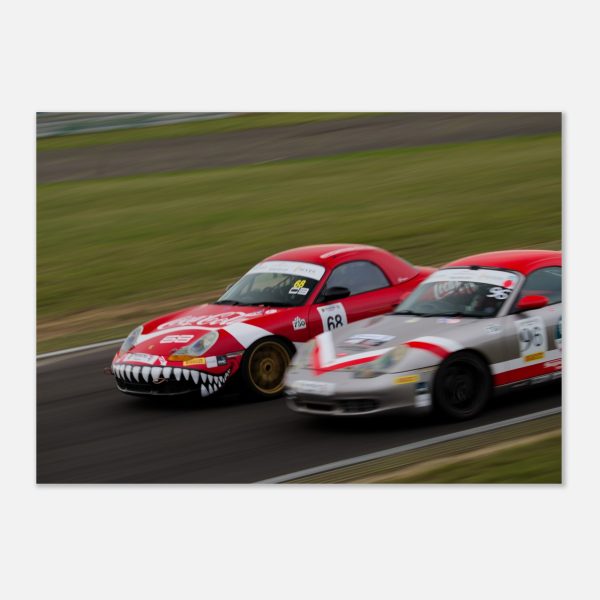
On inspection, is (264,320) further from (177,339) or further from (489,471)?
(489,471)

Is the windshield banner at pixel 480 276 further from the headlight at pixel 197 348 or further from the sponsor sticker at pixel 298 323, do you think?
the headlight at pixel 197 348

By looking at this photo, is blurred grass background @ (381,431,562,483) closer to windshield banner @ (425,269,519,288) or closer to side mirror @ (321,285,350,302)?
windshield banner @ (425,269,519,288)

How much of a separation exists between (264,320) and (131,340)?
1.14m

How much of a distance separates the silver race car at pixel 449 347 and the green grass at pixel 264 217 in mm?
668

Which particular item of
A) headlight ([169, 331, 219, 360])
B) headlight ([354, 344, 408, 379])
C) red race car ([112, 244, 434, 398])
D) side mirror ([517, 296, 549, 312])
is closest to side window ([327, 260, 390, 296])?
red race car ([112, 244, 434, 398])

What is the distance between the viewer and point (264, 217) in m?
9.94

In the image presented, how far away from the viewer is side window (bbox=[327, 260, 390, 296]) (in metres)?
9.55

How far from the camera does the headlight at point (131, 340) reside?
30.8 feet

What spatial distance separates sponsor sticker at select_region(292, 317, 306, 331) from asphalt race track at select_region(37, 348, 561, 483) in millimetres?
652

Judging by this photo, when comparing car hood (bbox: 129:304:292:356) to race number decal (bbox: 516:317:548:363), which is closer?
race number decal (bbox: 516:317:548:363)

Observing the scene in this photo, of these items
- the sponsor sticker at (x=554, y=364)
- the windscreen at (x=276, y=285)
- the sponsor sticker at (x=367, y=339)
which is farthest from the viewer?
the windscreen at (x=276, y=285)

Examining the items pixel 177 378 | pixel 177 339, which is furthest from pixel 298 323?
pixel 177 378

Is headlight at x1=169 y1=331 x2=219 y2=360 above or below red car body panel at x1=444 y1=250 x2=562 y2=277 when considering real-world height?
below

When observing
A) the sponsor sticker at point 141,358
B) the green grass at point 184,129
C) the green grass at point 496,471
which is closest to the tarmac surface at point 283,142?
the green grass at point 184,129
